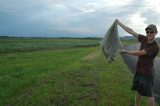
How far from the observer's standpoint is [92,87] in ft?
43.8

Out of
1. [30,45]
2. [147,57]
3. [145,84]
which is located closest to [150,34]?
[147,57]

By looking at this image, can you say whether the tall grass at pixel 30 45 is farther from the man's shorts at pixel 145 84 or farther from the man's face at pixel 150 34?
the man's face at pixel 150 34

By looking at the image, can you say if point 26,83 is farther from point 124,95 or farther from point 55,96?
point 124,95

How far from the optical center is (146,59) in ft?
26.1

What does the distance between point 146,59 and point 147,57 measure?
62 millimetres

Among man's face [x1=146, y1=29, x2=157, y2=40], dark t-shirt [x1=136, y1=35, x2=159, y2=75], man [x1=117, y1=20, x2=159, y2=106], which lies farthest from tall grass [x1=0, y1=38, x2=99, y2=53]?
man's face [x1=146, y1=29, x2=157, y2=40]

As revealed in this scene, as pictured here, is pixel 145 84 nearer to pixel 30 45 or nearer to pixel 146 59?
pixel 146 59

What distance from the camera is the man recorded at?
777 centimetres

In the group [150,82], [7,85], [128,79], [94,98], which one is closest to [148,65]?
[150,82]

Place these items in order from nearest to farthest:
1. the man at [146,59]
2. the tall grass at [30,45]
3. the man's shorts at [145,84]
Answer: the man at [146,59], the man's shorts at [145,84], the tall grass at [30,45]

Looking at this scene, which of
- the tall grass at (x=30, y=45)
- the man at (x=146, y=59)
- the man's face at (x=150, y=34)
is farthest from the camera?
the tall grass at (x=30, y=45)

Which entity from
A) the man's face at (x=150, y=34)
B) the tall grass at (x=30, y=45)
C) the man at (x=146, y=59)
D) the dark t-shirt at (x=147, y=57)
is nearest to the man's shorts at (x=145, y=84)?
the man at (x=146, y=59)

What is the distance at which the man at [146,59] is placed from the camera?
7.77m

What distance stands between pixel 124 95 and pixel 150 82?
3630mm
